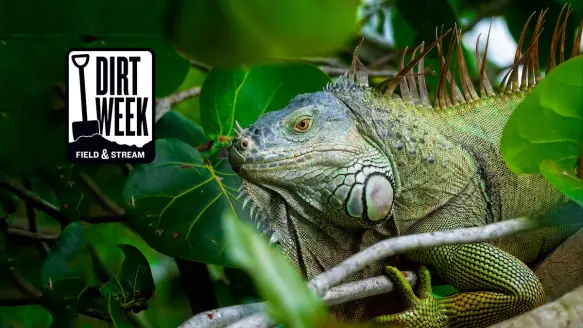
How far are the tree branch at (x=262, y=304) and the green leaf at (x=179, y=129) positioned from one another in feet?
2.68

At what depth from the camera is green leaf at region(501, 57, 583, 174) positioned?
689 mm

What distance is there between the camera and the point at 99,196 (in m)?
1.79

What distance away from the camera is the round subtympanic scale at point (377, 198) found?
1318 mm

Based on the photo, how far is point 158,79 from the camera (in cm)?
142

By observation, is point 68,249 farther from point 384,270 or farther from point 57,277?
point 384,270

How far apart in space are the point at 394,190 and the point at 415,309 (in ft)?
0.83

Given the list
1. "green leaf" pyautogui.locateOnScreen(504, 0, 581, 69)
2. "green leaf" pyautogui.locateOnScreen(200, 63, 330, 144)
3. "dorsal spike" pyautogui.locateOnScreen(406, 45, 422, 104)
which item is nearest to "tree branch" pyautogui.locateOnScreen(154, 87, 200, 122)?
"green leaf" pyautogui.locateOnScreen(200, 63, 330, 144)

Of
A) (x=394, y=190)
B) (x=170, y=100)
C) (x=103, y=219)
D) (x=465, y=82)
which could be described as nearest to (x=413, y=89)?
(x=465, y=82)

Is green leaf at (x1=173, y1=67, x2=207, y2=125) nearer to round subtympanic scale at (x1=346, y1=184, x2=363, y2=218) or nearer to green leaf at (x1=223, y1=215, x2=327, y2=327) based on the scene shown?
round subtympanic scale at (x1=346, y1=184, x2=363, y2=218)

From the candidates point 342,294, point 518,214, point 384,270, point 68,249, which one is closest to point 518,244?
point 518,214

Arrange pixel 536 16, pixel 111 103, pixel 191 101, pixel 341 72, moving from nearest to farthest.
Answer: pixel 111 103, pixel 536 16, pixel 341 72, pixel 191 101

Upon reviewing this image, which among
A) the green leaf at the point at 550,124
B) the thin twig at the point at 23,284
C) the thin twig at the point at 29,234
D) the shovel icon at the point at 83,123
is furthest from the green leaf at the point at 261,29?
the thin twig at the point at 23,284

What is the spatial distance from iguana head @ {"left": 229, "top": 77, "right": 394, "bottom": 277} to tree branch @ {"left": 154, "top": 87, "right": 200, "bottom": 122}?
0.54 m

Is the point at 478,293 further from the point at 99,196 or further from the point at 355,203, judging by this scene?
the point at 99,196
